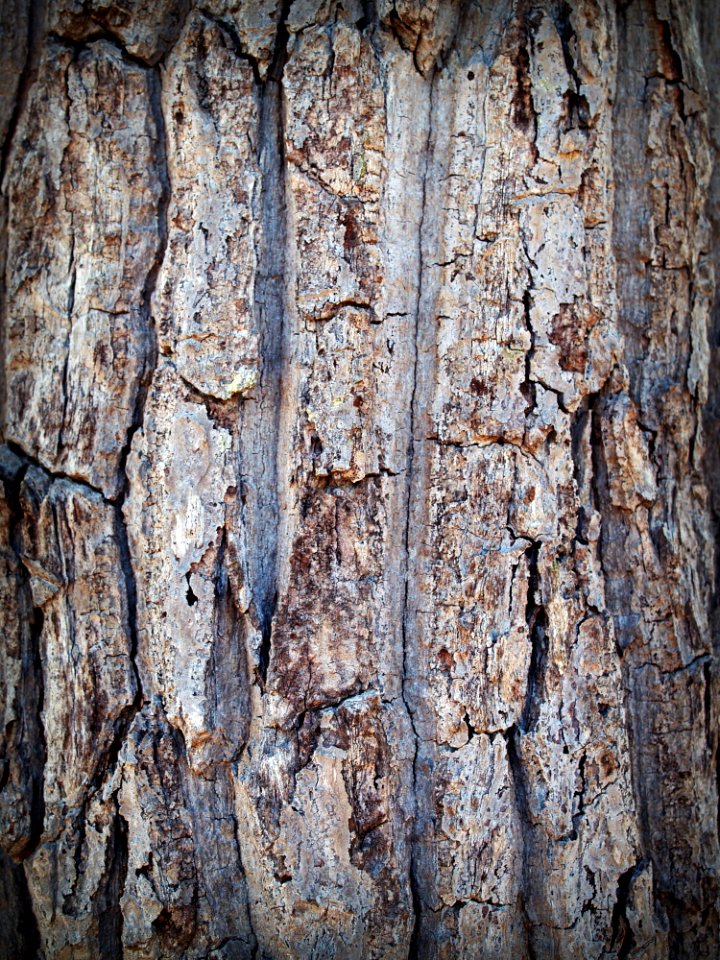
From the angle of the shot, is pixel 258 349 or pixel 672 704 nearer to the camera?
pixel 258 349

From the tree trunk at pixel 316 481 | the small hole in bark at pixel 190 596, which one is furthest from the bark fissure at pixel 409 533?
the small hole in bark at pixel 190 596

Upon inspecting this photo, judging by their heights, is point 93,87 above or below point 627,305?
above

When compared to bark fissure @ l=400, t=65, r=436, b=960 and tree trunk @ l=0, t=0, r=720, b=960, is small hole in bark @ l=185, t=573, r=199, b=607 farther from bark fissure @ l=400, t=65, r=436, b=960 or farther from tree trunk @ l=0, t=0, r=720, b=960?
bark fissure @ l=400, t=65, r=436, b=960

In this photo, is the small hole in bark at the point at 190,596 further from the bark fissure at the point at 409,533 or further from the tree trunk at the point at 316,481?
the bark fissure at the point at 409,533

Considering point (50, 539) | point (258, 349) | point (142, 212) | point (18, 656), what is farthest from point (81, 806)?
point (142, 212)

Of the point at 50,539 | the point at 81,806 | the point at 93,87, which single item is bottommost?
the point at 81,806

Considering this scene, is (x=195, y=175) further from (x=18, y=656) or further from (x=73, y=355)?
(x=18, y=656)

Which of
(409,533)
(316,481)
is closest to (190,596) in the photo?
(316,481)

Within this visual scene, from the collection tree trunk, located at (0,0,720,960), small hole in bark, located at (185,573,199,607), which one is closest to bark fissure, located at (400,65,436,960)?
tree trunk, located at (0,0,720,960)
